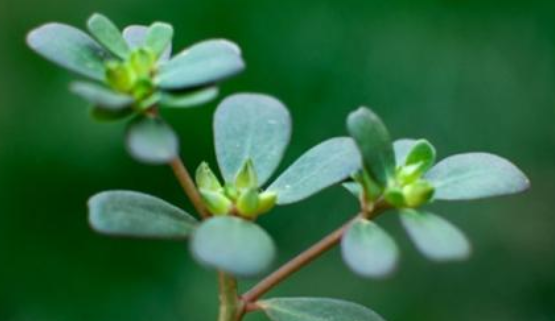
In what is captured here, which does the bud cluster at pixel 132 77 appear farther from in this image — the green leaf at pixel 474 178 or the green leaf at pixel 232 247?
the green leaf at pixel 474 178

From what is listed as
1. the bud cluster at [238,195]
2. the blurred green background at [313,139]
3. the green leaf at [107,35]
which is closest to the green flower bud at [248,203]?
the bud cluster at [238,195]

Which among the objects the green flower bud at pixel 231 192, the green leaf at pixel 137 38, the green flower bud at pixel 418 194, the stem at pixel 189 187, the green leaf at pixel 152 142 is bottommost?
the green flower bud at pixel 418 194

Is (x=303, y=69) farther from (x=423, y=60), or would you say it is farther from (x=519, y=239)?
(x=519, y=239)

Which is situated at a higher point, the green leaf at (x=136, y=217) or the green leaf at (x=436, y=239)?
the green leaf at (x=136, y=217)

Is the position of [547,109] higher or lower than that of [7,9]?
lower

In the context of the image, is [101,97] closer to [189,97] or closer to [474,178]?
[189,97]

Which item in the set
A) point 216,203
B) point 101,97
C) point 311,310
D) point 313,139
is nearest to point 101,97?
point 101,97

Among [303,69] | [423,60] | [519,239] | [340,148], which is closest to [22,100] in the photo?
[303,69]
